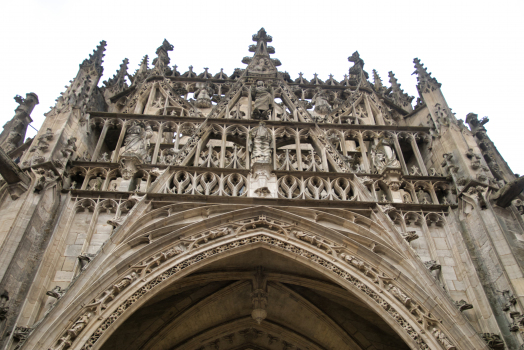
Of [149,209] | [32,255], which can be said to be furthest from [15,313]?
[149,209]

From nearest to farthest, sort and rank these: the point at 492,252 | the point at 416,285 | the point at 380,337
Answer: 1. the point at 416,285
2. the point at 492,252
3. the point at 380,337

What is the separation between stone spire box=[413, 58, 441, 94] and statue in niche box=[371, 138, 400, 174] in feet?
7.01

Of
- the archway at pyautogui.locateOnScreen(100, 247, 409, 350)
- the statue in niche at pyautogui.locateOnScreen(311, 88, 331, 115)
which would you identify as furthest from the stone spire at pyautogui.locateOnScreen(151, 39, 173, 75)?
the archway at pyautogui.locateOnScreen(100, 247, 409, 350)

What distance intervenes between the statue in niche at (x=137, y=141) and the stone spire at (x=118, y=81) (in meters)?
4.16

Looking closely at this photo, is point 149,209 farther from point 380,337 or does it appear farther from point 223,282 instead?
point 380,337

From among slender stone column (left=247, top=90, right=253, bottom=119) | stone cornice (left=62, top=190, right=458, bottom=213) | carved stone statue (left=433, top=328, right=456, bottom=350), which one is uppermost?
slender stone column (left=247, top=90, right=253, bottom=119)

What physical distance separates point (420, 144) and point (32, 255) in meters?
9.17

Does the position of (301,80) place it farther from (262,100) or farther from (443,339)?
(443,339)

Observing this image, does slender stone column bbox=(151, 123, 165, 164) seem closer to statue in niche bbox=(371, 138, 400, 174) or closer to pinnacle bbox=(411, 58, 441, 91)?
statue in niche bbox=(371, 138, 400, 174)

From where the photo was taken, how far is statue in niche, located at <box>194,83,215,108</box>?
14.7 m

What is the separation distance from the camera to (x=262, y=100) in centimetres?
1397

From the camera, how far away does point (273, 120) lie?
12.7m

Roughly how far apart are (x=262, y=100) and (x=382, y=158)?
410 centimetres

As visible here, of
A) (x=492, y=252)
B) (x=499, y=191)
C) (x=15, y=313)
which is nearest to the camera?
(x=15, y=313)
